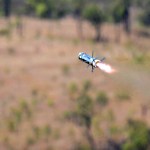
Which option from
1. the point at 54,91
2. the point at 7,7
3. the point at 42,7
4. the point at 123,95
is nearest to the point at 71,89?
the point at 54,91

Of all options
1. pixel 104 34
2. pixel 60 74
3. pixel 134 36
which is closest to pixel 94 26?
pixel 104 34

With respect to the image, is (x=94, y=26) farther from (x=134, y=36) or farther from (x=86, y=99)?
(x=86, y=99)

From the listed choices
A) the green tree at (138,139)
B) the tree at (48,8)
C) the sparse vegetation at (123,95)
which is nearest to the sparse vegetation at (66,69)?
the sparse vegetation at (123,95)

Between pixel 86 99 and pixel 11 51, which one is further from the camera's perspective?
pixel 11 51

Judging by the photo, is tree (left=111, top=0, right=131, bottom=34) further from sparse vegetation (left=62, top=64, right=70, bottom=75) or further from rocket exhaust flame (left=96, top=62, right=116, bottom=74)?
rocket exhaust flame (left=96, top=62, right=116, bottom=74)

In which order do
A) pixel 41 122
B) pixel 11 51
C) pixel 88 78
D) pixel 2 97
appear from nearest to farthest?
pixel 41 122 < pixel 2 97 < pixel 88 78 < pixel 11 51

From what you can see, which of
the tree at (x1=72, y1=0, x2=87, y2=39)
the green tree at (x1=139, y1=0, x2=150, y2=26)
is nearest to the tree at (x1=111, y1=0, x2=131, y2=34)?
the green tree at (x1=139, y1=0, x2=150, y2=26)

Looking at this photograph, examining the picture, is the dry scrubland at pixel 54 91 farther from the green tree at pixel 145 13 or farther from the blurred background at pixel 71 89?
the green tree at pixel 145 13
